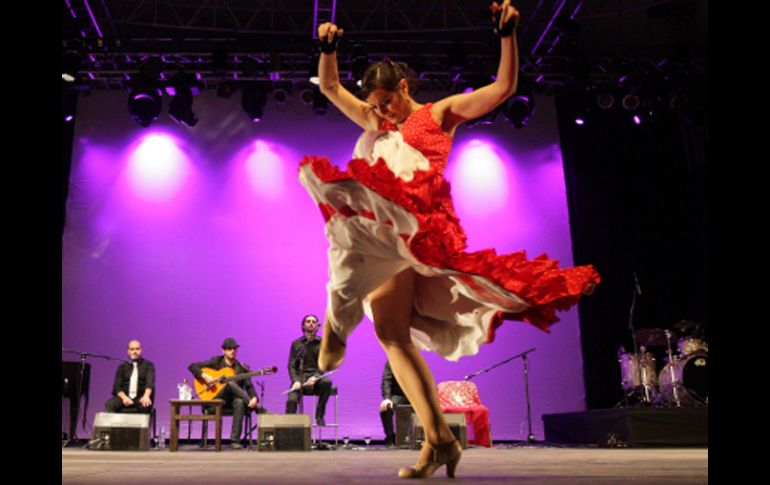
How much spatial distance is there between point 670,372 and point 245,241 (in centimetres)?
516

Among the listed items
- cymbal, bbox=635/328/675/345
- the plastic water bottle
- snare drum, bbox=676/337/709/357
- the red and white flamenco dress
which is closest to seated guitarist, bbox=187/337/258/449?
the plastic water bottle

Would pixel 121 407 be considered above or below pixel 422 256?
below

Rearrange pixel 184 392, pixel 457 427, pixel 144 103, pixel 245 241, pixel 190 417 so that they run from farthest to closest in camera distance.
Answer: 1. pixel 245 241
2. pixel 144 103
3. pixel 184 392
4. pixel 190 417
5. pixel 457 427

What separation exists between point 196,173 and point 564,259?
483 cm

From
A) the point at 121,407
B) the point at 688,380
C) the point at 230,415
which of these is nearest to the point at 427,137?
the point at 688,380

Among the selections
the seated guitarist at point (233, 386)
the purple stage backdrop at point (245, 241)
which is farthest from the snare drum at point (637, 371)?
the seated guitarist at point (233, 386)

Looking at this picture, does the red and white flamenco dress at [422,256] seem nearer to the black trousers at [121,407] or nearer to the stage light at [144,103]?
the black trousers at [121,407]

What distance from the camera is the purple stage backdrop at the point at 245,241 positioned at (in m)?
8.95

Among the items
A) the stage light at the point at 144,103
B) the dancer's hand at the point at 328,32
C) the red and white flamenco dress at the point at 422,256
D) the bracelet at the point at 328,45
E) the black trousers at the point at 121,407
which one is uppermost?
the stage light at the point at 144,103

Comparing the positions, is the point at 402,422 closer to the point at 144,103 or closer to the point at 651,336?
the point at 651,336

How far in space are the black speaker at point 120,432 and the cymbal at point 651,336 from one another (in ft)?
16.7

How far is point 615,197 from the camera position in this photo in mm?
9711

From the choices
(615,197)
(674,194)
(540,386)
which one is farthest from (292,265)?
(674,194)

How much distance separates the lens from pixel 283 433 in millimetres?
6230
